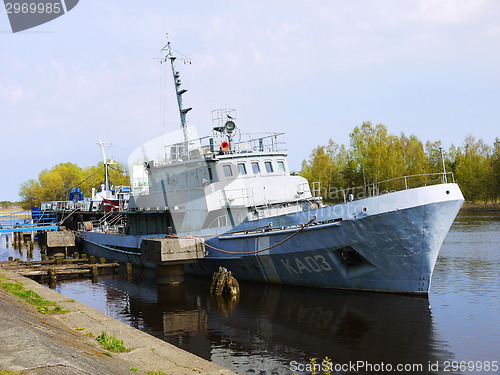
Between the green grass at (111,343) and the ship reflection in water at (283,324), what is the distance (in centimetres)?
276

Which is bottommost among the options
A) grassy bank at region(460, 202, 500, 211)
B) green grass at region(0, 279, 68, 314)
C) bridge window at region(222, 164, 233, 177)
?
grassy bank at region(460, 202, 500, 211)

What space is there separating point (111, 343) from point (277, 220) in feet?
32.2

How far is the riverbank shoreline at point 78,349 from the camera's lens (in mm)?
6090

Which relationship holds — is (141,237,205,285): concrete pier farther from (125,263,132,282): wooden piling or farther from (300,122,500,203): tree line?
(300,122,500,203): tree line

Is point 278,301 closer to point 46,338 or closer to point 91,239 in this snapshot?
point 46,338

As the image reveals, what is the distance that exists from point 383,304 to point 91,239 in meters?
23.3

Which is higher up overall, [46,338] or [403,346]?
[46,338]

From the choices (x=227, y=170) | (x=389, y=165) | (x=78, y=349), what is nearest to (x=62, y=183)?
(x=389, y=165)

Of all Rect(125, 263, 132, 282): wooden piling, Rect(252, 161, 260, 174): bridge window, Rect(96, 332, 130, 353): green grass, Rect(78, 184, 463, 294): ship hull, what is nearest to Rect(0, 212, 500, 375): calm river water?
Rect(78, 184, 463, 294): ship hull

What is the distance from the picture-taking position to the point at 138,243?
2508 centimetres

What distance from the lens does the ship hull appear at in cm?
1505

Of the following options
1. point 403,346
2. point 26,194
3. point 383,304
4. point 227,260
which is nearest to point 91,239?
point 227,260

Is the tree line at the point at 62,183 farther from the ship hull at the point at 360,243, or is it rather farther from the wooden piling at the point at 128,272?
the ship hull at the point at 360,243

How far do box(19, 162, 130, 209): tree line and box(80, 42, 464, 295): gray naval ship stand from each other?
214ft
